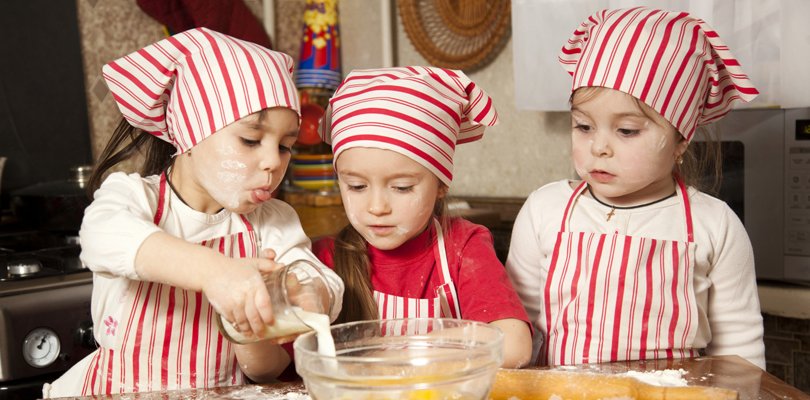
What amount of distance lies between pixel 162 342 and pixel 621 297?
2.36 ft

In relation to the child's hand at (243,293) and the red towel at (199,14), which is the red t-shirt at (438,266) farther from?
the red towel at (199,14)

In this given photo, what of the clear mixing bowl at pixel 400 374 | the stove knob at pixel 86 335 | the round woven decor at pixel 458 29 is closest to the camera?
the clear mixing bowl at pixel 400 374

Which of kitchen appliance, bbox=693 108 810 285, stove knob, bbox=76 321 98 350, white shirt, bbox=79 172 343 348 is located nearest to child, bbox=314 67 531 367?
white shirt, bbox=79 172 343 348

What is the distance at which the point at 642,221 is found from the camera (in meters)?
1.26

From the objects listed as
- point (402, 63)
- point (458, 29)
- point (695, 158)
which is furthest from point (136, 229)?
point (402, 63)

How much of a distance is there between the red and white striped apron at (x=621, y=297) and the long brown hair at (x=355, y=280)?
0.26 m

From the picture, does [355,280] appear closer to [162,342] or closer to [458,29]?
[162,342]

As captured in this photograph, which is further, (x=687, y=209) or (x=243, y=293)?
(x=687, y=209)

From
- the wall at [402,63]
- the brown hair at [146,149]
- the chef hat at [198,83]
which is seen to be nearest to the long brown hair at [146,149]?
the brown hair at [146,149]

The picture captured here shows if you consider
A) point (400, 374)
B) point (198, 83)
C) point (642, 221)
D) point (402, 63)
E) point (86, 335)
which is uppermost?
point (402, 63)

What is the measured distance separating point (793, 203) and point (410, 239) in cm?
89

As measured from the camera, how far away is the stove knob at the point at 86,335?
4.66 feet

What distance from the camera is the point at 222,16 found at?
2186mm

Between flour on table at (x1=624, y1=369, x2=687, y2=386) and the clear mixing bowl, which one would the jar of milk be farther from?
flour on table at (x1=624, y1=369, x2=687, y2=386)
